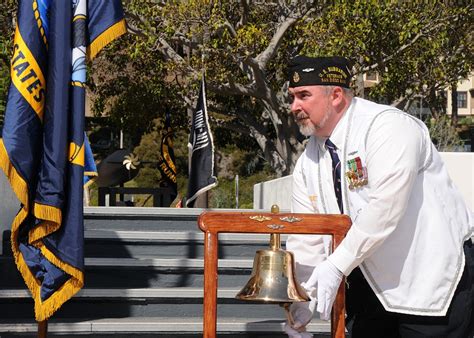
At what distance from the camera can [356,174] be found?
13.0ft

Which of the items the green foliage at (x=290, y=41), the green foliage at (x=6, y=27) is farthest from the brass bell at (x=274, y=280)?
the green foliage at (x=6, y=27)

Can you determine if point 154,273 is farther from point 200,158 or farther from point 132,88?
point 132,88

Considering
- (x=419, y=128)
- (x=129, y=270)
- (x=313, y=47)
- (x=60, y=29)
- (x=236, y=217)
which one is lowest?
(x=129, y=270)

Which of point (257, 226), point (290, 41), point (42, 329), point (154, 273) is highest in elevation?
point (290, 41)

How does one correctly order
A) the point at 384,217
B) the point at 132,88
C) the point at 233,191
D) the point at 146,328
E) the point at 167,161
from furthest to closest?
the point at 233,191
the point at 132,88
the point at 167,161
the point at 146,328
the point at 384,217

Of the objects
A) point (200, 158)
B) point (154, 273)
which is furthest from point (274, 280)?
point (200, 158)

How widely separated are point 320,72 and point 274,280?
3.00 feet

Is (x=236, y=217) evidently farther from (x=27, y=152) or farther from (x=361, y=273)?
(x=27, y=152)

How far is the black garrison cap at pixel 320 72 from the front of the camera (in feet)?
13.3

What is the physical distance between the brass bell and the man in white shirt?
0.32 ft

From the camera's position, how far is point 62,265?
19.7 feet

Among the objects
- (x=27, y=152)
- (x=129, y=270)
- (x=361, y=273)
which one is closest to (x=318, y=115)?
(x=361, y=273)

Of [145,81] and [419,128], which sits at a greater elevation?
[145,81]

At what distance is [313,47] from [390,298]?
13.8 meters
